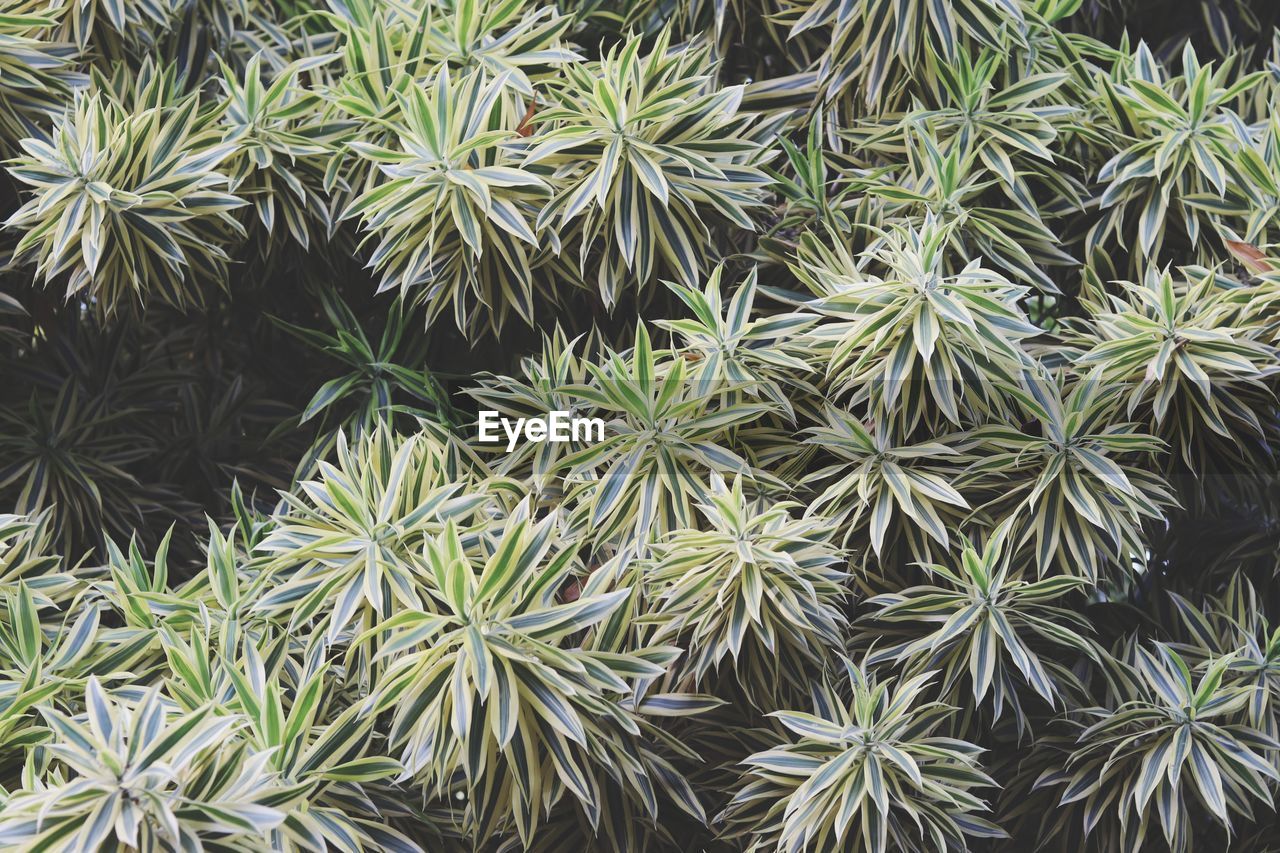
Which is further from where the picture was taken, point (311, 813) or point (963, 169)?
point (963, 169)

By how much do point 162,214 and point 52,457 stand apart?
2.11 ft

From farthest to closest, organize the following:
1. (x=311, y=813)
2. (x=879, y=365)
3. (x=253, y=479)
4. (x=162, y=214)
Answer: (x=253, y=479) → (x=162, y=214) → (x=879, y=365) → (x=311, y=813)

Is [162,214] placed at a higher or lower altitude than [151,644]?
higher

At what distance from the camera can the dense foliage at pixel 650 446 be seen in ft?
6.95

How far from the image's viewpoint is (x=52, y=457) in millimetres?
2828

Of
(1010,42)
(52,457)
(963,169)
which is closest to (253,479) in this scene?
(52,457)

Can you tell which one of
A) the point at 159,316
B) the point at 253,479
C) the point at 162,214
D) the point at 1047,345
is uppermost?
the point at 162,214

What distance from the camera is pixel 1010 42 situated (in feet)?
9.25

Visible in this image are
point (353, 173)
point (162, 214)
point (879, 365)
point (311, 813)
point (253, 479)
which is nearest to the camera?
point (311, 813)

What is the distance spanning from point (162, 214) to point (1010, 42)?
188cm

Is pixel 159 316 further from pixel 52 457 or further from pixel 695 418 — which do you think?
pixel 695 418

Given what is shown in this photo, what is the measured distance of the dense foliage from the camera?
2119mm

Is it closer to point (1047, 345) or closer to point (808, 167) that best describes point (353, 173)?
point (808, 167)

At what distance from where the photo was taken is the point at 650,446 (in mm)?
2363
